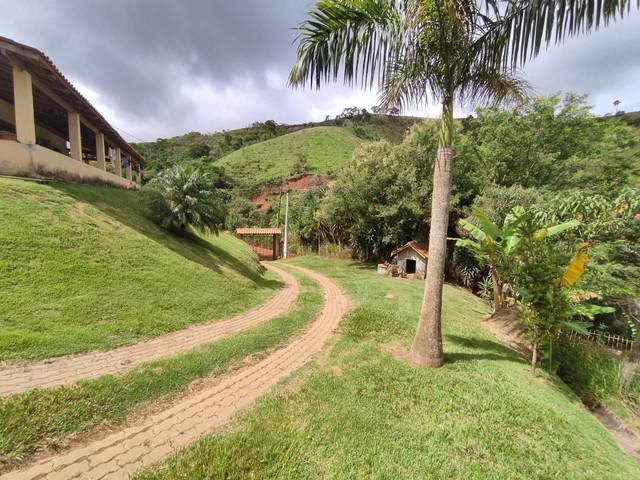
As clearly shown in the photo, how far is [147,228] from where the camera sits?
10.3 metres

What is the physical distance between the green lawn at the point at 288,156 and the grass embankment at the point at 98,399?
43.4 metres

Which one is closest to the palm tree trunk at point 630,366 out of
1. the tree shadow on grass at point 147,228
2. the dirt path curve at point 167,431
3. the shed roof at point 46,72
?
the dirt path curve at point 167,431

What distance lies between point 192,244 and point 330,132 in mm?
60764

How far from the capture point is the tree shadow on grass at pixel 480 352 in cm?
598

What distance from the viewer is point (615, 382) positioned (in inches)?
262

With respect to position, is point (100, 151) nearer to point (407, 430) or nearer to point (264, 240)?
point (264, 240)

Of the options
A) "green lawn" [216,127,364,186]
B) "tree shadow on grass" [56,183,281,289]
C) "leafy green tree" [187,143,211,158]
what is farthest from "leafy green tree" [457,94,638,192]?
"leafy green tree" [187,143,211,158]

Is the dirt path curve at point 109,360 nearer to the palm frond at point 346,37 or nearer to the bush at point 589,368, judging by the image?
the palm frond at point 346,37

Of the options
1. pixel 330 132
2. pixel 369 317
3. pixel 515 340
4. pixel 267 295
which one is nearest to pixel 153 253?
pixel 267 295

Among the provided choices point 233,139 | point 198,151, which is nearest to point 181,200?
point 198,151

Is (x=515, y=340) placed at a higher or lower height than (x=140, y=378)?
lower

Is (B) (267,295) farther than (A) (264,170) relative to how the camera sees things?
→ No

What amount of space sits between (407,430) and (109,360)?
498 centimetres

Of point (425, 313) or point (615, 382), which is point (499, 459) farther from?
point (615, 382)
